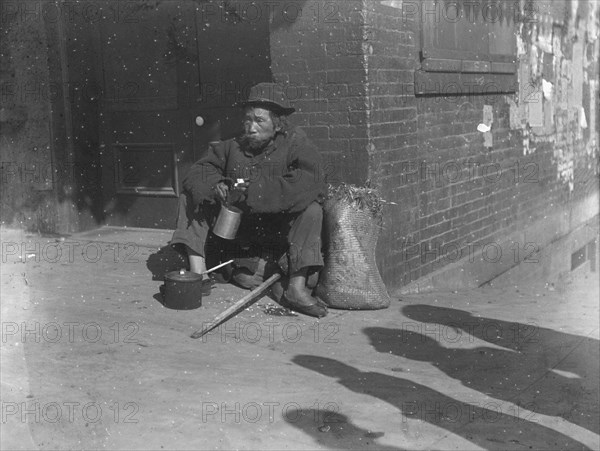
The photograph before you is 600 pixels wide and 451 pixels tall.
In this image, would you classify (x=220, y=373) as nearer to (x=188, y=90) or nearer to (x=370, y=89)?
(x=370, y=89)

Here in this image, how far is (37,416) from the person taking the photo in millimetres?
4598

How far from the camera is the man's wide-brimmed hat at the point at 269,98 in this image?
6621 mm

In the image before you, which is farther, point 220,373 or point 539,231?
point 539,231

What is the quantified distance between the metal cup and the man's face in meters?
0.55

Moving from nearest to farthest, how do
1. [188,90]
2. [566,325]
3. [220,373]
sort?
1. [220,373]
2. [566,325]
3. [188,90]

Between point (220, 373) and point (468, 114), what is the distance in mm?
4800

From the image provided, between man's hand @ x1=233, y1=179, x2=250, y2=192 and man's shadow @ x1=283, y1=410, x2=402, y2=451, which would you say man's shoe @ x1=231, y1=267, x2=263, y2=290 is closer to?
man's hand @ x1=233, y1=179, x2=250, y2=192

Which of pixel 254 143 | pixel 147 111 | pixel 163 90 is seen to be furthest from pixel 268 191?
pixel 147 111

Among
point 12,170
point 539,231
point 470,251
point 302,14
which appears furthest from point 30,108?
point 539,231

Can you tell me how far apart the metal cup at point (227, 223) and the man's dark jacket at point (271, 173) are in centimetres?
12

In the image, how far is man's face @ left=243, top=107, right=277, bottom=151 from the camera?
6641mm

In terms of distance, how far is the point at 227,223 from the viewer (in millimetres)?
6516

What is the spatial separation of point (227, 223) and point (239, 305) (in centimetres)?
Answer: 60

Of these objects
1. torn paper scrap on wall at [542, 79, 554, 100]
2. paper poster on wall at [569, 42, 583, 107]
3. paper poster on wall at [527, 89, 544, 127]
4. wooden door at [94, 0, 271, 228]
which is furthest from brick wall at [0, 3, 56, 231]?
paper poster on wall at [569, 42, 583, 107]
